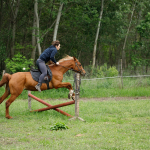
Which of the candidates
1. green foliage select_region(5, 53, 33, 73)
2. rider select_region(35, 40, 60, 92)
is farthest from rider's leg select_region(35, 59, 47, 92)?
green foliage select_region(5, 53, 33, 73)

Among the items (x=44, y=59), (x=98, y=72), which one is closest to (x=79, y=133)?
(x=44, y=59)

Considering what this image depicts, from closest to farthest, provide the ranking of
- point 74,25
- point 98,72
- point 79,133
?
1. point 79,133
2. point 98,72
3. point 74,25

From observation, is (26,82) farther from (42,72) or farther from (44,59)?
(44,59)

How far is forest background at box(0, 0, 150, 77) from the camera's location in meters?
21.4

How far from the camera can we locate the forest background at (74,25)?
2136 cm

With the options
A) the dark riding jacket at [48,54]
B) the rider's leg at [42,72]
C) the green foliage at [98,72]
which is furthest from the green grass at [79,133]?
the green foliage at [98,72]

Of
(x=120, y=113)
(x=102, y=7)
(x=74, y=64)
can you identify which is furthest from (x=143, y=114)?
(x=102, y=7)

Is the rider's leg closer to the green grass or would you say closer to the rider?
the rider

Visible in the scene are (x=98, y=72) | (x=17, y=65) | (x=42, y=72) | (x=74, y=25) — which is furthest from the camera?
(x=74, y=25)

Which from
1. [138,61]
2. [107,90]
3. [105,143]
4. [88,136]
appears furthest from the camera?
[138,61]

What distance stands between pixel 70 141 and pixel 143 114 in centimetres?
416

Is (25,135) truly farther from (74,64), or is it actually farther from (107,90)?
(107,90)

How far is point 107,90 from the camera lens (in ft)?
48.3

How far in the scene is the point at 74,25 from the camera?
2697cm
